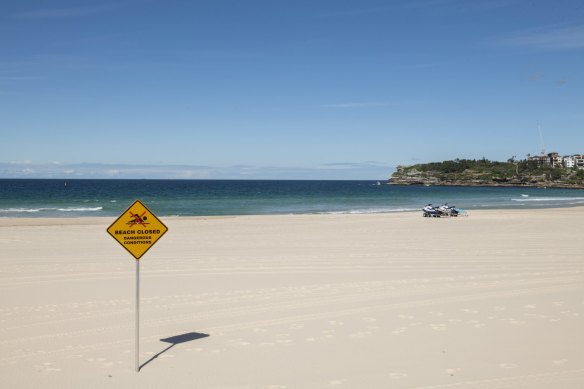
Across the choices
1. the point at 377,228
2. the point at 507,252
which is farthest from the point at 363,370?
the point at 377,228

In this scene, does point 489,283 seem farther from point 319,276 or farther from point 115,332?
point 115,332

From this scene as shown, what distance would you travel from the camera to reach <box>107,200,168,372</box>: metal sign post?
20.2 feet

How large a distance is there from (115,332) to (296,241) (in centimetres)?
1344

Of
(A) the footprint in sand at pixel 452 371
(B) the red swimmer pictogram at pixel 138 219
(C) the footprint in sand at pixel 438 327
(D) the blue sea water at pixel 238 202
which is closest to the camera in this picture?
(A) the footprint in sand at pixel 452 371

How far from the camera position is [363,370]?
6223mm

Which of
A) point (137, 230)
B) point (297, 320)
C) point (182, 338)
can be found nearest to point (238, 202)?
point (297, 320)

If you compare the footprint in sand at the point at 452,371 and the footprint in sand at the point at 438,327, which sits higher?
the footprint in sand at the point at 438,327

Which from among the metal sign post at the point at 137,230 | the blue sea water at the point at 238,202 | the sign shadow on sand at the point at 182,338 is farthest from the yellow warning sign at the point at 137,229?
the blue sea water at the point at 238,202

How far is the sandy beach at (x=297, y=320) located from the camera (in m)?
6.12

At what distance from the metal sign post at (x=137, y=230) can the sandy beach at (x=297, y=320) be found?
1.13 metres

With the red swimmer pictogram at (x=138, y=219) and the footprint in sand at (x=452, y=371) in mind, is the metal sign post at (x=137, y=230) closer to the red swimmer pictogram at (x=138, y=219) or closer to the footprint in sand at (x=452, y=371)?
the red swimmer pictogram at (x=138, y=219)

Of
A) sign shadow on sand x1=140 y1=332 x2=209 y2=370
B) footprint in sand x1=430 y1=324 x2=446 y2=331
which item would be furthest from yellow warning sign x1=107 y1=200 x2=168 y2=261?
footprint in sand x1=430 y1=324 x2=446 y2=331

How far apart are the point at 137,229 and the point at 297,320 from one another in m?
3.21

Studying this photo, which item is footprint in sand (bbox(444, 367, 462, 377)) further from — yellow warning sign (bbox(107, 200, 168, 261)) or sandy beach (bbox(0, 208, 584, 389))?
yellow warning sign (bbox(107, 200, 168, 261))
